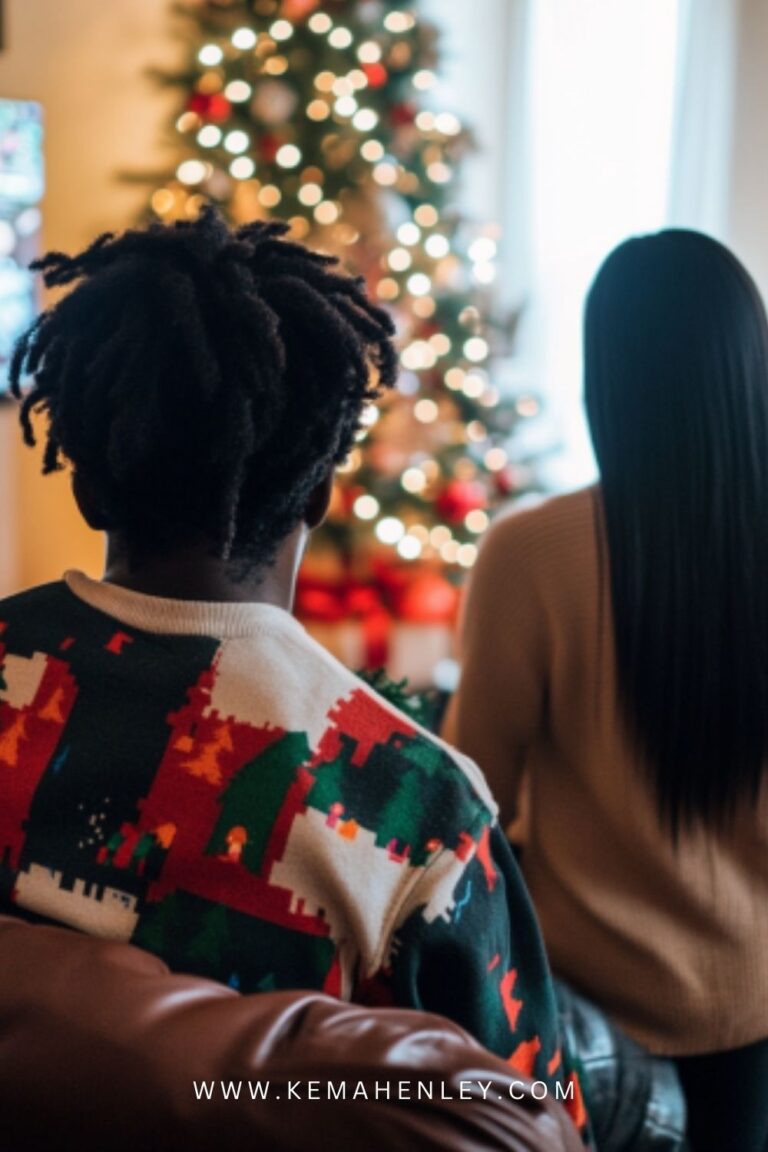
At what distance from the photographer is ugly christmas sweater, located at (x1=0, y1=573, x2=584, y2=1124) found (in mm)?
780

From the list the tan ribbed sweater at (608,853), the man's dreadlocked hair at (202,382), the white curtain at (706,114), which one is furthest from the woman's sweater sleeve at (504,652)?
the white curtain at (706,114)

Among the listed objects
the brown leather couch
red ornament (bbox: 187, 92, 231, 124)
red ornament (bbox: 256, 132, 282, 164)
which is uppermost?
red ornament (bbox: 187, 92, 231, 124)

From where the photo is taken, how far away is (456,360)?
13.2 feet

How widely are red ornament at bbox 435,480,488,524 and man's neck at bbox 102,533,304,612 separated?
10.3ft

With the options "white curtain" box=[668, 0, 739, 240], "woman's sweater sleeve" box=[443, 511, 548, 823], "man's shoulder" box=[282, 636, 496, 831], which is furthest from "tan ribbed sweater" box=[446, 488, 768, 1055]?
"white curtain" box=[668, 0, 739, 240]

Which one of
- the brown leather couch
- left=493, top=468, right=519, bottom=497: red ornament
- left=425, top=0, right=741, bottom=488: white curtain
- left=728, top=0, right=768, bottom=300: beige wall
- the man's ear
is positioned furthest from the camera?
left=493, top=468, right=519, bottom=497: red ornament

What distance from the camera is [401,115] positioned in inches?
157

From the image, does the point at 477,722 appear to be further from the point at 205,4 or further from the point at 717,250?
the point at 205,4

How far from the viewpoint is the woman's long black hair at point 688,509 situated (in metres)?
1.23

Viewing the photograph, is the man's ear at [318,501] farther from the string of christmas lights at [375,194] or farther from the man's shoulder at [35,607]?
the string of christmas lights at [375,194]

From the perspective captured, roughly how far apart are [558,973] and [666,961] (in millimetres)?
119

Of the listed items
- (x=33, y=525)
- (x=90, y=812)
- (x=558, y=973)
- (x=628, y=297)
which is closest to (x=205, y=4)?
(x=33, y=525)

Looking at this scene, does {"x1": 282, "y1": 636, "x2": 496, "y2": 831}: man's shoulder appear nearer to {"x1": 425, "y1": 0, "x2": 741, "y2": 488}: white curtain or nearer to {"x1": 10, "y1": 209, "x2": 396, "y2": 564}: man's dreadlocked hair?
{"x1": 10, "y1": 209, "x2": 396, "y2": 564}: man's dreadlocked hair

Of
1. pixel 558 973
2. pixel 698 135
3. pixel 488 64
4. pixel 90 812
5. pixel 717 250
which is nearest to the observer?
pixel 90 812
